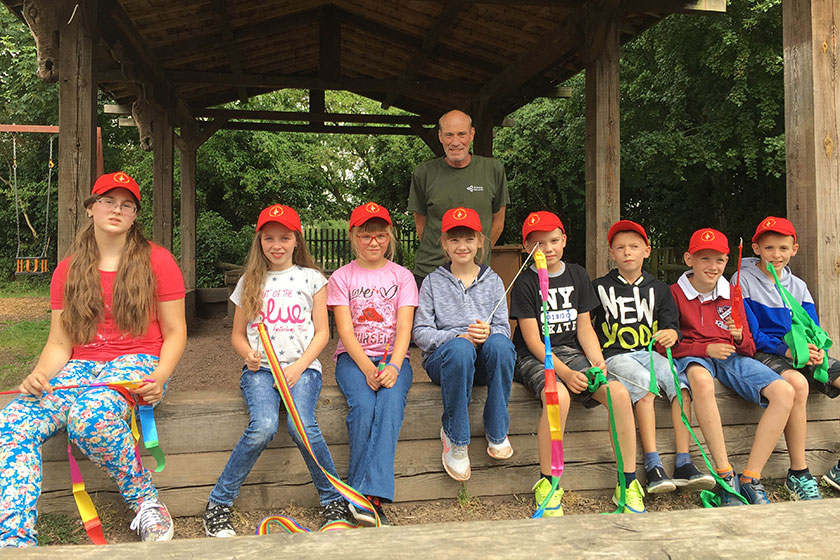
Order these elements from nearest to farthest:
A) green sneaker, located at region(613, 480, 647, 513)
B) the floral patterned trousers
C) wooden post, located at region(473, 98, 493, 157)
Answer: the floral patterned trousers, green sneaker, located at region(613, 480, 647, 513), wooden post, located at region(473, 98, 493, 157)

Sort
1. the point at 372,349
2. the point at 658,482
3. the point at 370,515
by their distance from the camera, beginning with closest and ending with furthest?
the point at 370,515, the point at 658,482, the point at 372,349

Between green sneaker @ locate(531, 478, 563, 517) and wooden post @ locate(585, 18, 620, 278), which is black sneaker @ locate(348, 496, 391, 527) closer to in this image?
green sneaker @ locate(531, 478, 563, 517)

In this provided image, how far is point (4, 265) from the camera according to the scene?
1850 centimetres

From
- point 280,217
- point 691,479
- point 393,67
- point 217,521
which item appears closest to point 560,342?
point 691,479

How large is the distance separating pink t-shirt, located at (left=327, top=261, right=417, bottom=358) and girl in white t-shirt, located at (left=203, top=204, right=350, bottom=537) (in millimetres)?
85

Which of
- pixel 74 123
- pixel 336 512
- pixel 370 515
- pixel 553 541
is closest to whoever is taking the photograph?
pixel 553 541

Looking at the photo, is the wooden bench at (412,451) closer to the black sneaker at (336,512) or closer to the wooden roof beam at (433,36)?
the black sneaker at (336,512)

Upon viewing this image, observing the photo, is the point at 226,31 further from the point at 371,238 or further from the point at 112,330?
the point at 112,330

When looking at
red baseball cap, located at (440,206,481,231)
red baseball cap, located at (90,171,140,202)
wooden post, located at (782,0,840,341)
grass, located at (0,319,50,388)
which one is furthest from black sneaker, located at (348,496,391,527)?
grass, located at (0,319,50,388)

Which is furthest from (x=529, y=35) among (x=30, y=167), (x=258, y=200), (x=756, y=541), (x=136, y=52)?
(x=30, y=167)

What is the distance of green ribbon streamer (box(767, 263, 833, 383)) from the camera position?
3.03 meters

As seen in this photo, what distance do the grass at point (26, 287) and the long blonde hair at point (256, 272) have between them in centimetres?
1576

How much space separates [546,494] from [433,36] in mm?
6540

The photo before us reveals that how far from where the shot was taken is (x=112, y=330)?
105 inches
